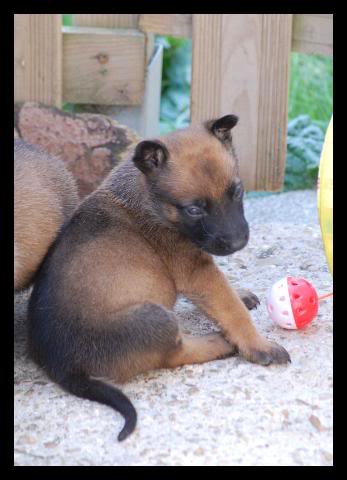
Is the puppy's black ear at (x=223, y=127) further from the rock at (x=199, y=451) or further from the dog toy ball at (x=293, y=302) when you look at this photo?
the rock at (x=199, y=451)

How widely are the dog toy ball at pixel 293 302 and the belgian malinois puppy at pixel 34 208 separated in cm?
124

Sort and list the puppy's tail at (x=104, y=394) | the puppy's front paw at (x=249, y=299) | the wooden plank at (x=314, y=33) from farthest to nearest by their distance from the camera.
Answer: the wooden plank at (x=314, y=33)
the puppy's front paw at (x=249, y=299)
the puppy's tail at (x=104, y=394)

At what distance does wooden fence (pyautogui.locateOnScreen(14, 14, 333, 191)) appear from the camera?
6.98 m

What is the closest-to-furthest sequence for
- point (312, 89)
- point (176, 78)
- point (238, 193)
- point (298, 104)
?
point (238, 193) < point (298, 104) < point (312, 89) < point (176, 78)

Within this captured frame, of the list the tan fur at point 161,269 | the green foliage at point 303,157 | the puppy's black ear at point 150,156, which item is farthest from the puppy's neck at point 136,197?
the green foliage at point 303,157

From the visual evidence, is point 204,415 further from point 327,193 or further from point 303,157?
point 303,157

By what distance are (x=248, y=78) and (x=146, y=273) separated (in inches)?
115


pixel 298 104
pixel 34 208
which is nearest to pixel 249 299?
pixel 34 208

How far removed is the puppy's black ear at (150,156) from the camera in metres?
4.62

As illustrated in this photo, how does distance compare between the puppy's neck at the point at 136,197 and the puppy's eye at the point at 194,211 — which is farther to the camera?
the puppy's neck at the point at 136,197

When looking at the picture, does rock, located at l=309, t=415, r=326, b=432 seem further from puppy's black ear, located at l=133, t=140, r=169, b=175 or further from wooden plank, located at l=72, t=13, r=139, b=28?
wooden plank, located at l=72, t=13, r=139, b=28

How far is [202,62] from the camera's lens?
706 centimetres
